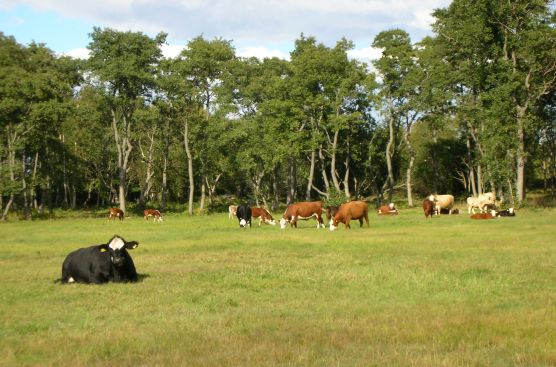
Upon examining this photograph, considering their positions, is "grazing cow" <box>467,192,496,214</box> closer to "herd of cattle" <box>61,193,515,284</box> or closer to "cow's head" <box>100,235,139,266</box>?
"herd of cattle" <box>61,193,515,284</box>

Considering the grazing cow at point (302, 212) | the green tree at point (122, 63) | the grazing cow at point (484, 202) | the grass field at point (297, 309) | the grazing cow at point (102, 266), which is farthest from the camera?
the green tree at point (122, 63)

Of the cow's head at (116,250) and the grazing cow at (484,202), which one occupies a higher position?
the grazing cow at (484,202)

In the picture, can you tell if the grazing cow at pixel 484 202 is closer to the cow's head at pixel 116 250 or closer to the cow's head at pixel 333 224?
the cow's head at pixel 333 224

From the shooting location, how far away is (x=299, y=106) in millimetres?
61969

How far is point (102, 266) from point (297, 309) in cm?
589

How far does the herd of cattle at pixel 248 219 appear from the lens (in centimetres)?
1527

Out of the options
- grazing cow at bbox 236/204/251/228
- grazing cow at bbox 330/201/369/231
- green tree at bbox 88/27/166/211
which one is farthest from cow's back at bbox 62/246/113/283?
green tree at bbox 88/27/166/211

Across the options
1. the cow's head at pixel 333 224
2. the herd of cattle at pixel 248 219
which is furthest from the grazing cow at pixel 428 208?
the cow's head at pixel 333 224

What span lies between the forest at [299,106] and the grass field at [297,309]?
1144 inches

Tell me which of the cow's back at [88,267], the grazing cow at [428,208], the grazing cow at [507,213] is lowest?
the cow's back at [88,267]

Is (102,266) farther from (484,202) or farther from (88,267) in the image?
(484,202)

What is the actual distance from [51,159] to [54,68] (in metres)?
8.98

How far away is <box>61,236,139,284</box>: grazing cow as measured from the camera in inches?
598

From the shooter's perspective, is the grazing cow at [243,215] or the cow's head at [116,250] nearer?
the cow's head at [116,250]
